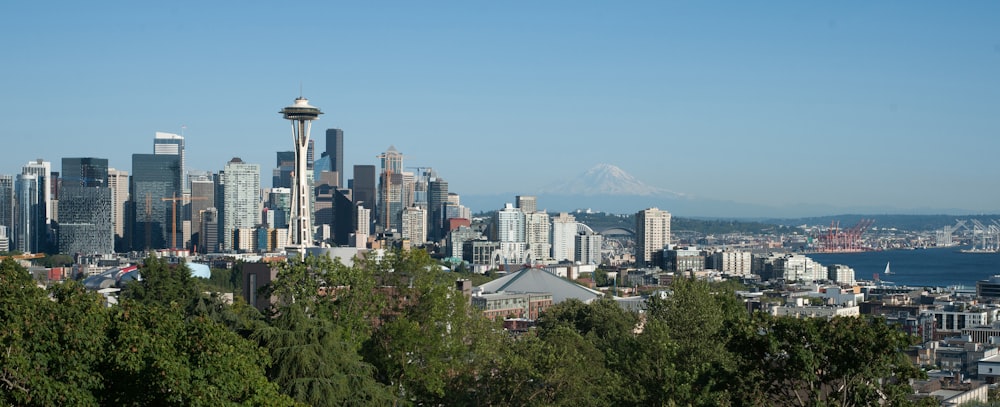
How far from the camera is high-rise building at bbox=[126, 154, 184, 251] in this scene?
480 ft

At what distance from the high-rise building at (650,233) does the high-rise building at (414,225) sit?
27464 millimetres

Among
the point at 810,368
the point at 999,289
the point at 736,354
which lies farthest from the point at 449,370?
the point at 999,289

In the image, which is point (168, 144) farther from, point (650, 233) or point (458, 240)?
point (650, 233)

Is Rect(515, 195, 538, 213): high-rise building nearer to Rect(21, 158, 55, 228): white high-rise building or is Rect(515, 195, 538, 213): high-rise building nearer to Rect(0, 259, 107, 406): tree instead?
Rect(21, 158, 55, 228): white high-rise building

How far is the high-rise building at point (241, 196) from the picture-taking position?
150m

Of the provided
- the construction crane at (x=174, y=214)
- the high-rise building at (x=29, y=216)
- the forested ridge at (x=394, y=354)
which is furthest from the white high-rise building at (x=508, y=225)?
the forested ridge at (x=394, y=354)

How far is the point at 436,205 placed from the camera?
586 ft

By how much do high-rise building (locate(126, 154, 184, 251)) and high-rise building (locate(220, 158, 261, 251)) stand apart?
504 centimetres

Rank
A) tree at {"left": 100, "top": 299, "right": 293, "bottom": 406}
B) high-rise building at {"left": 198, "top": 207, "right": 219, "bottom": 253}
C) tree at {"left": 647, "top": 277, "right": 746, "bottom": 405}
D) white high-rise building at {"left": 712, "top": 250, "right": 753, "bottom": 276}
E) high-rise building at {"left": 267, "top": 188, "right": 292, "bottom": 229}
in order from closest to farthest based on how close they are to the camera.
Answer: tree at {"left": 100, "top": 299, "right": 293, "bottom": 406}, tree at {"left": 647, "top": 277, "right": 746, "bottom": 405}, white high-rise building at {"left": 712, "top": 250, "right": 753, "bottom": 276}, high-rise building at {"left": 198, "top": 207, "right": 219, "bottom": 253}, high-rise building at {"left": 267, "top": 188, "right": 292, "bottom": 229}

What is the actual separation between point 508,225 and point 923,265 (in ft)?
152

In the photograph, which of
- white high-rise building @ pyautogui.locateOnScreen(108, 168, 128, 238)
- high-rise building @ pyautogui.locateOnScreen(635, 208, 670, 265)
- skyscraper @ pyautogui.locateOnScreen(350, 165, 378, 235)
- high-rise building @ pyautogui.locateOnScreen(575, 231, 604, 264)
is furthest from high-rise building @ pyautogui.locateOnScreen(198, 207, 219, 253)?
high-rise building @ pyautogui.locateOnScreen(635, 208, 670, 265)

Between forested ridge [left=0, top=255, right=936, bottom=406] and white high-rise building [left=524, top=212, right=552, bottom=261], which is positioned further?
white high-rise building [left=524, top=212, right=552, bottom=261]

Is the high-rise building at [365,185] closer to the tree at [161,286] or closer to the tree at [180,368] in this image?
the tree at [161,286]

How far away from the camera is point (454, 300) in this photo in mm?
22250
